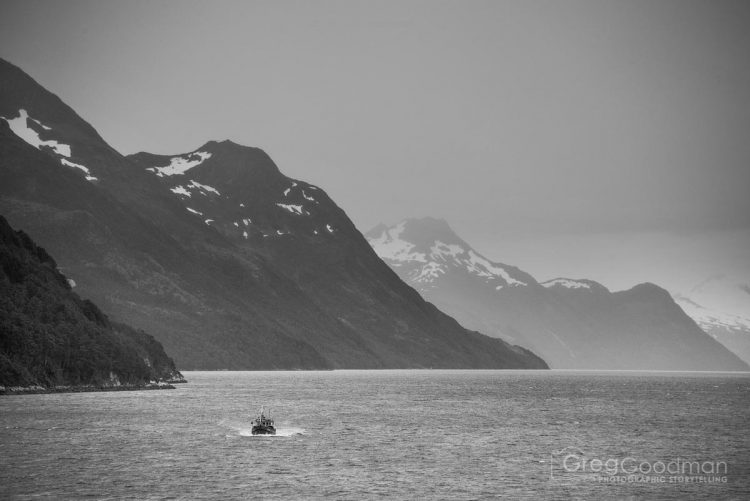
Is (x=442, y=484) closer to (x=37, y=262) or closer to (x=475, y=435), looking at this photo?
(x=475, y=435)

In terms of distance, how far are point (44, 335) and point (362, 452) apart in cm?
9312

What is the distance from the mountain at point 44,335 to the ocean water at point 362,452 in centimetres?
1015

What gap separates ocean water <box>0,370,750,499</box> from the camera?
67638mm

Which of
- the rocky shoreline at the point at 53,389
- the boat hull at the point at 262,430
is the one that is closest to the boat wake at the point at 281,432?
the boat hull at the point at 262,430

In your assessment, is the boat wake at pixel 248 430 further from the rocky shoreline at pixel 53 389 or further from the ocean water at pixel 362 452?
the rocky shoreline at pixel 53 389

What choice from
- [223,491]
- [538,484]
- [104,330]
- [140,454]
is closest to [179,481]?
[223,491]

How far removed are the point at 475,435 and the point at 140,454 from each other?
146ft

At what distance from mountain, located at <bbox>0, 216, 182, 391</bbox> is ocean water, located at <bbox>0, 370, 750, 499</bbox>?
10145mm

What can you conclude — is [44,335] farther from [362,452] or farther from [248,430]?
[362,452]

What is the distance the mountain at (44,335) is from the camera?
153750 mm

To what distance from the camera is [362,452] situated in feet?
297

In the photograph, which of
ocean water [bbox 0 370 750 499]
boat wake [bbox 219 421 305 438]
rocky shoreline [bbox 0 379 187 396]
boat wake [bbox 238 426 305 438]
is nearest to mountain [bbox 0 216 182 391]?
rocky shoreline [bbox 0 379 187 396]

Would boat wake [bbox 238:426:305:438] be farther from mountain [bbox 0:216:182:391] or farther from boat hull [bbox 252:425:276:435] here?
mountain [bbox 0:216:182:391]

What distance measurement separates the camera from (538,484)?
233 feet
